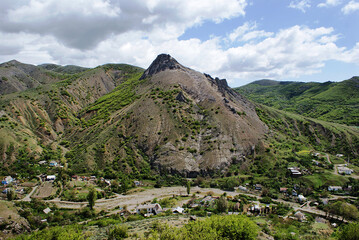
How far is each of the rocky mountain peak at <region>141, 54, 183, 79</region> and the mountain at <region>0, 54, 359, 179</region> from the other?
2788 mm

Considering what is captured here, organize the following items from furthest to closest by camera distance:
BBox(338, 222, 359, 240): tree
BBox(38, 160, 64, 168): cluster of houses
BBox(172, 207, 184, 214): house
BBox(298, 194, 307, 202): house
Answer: BBox(38, 160, 64, 168): cluster of houses < BBox(298, 194, 307, 202): house < BBox(172, 207, 184, 214): house < BBox(338, 222, 359, 240): tree

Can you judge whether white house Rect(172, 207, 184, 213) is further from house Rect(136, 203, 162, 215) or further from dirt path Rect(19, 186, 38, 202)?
dirt path Rect(19, 186, 38, 202)

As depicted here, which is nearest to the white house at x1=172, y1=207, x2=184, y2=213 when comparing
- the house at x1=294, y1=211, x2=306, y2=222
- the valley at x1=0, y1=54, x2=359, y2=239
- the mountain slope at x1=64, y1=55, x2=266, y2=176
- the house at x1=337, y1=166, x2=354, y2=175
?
the valley at x1=0, y1=54, x2=359, y2=239

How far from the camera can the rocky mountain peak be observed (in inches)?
5325

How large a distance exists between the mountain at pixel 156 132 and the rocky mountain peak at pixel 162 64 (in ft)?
9.15

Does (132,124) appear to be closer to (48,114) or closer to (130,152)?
(130,152)

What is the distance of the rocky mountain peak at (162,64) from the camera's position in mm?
135250

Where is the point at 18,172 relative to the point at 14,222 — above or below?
above

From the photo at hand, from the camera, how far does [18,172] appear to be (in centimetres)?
6581

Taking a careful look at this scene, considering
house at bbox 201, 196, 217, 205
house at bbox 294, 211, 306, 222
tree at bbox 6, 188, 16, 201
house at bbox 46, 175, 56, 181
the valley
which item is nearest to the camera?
→ the valley

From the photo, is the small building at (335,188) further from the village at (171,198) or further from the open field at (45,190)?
the open field at (45,190)

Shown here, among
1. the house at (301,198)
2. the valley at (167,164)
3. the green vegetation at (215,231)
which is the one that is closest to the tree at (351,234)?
the valley at (167,164)

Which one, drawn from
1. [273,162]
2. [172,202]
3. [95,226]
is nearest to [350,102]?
[273,162]

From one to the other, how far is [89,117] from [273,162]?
87528 millimetres
